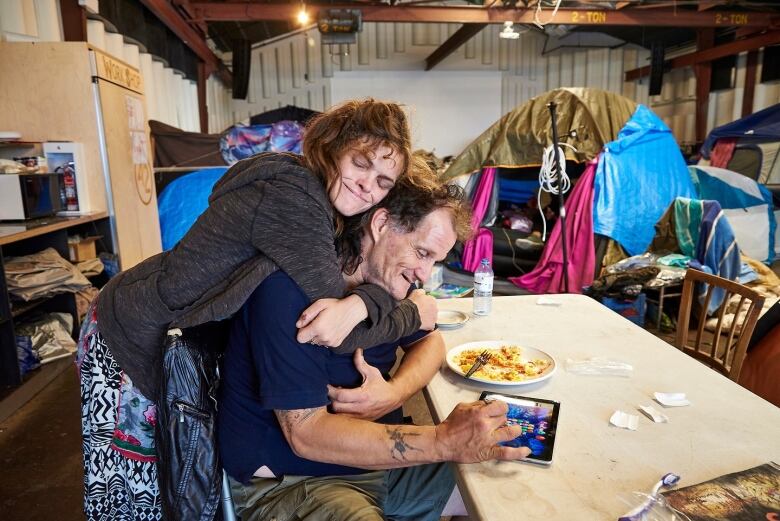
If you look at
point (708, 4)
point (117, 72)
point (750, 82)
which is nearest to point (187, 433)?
point (117, 72)

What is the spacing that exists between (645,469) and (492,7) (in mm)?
7562

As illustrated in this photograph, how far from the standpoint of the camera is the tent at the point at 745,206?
5316 mm

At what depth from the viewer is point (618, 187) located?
4730mm

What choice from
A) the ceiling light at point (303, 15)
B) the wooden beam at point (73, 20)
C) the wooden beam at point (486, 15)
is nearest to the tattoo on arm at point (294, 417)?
the wooden beam at point (73, 20)

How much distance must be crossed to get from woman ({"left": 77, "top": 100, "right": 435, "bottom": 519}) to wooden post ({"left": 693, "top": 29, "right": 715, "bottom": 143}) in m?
10.5

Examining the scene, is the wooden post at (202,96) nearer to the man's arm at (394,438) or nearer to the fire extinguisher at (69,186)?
the fire extinguisher at (69,186)

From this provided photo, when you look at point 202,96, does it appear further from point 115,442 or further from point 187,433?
point 187,433

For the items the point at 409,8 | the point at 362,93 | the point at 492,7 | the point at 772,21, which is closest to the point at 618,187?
the point at 492,7

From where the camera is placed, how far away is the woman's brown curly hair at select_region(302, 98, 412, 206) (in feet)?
4.06

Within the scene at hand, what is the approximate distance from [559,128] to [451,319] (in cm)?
375

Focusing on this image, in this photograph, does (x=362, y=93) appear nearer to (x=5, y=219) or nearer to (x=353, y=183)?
(x=5, y=219)

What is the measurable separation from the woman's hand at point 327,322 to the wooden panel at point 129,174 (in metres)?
3.37

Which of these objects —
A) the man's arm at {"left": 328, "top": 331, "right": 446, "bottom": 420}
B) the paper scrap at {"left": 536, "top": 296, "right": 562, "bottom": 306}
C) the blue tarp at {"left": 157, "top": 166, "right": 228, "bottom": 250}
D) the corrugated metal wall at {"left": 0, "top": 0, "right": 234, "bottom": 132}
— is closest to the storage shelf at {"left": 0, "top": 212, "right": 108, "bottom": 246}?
the corrugated metal wall at {"left": 0, "top": 0, "right": 234, "bottom": 132}

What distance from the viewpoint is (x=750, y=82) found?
9.05 meters
